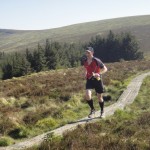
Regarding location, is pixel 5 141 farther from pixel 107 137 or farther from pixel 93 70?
pixel 93 70

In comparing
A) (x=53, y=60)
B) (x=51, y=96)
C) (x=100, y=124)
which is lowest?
(x=53, y=60)

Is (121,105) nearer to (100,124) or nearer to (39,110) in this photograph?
(39,110)

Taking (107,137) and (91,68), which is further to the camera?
(91,68)

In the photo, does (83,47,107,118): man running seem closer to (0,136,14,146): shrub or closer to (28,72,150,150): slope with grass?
(28,72,150,150): slope with grass

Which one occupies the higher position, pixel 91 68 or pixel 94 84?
pixel 91 68

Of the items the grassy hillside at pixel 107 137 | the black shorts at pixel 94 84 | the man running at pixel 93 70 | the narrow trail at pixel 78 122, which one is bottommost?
the narrow trail at pixel 78 122

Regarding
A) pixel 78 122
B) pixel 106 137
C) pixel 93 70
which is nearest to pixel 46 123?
pixel 78 122

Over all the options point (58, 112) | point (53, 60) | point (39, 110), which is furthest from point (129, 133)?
point (53, 60)

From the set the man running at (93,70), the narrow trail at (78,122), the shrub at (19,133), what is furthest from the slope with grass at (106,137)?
the shrub at (19,133)

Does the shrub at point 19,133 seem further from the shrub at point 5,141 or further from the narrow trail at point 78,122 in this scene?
the shrub at point 5,141

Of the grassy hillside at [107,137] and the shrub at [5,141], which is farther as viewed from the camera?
the shrub at [5,141]

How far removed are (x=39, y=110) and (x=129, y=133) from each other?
598 centimetres

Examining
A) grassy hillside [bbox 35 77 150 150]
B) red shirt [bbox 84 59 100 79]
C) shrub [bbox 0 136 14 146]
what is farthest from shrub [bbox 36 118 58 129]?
red shirt [bbox 84 59 100 79]

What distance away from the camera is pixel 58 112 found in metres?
14.0
